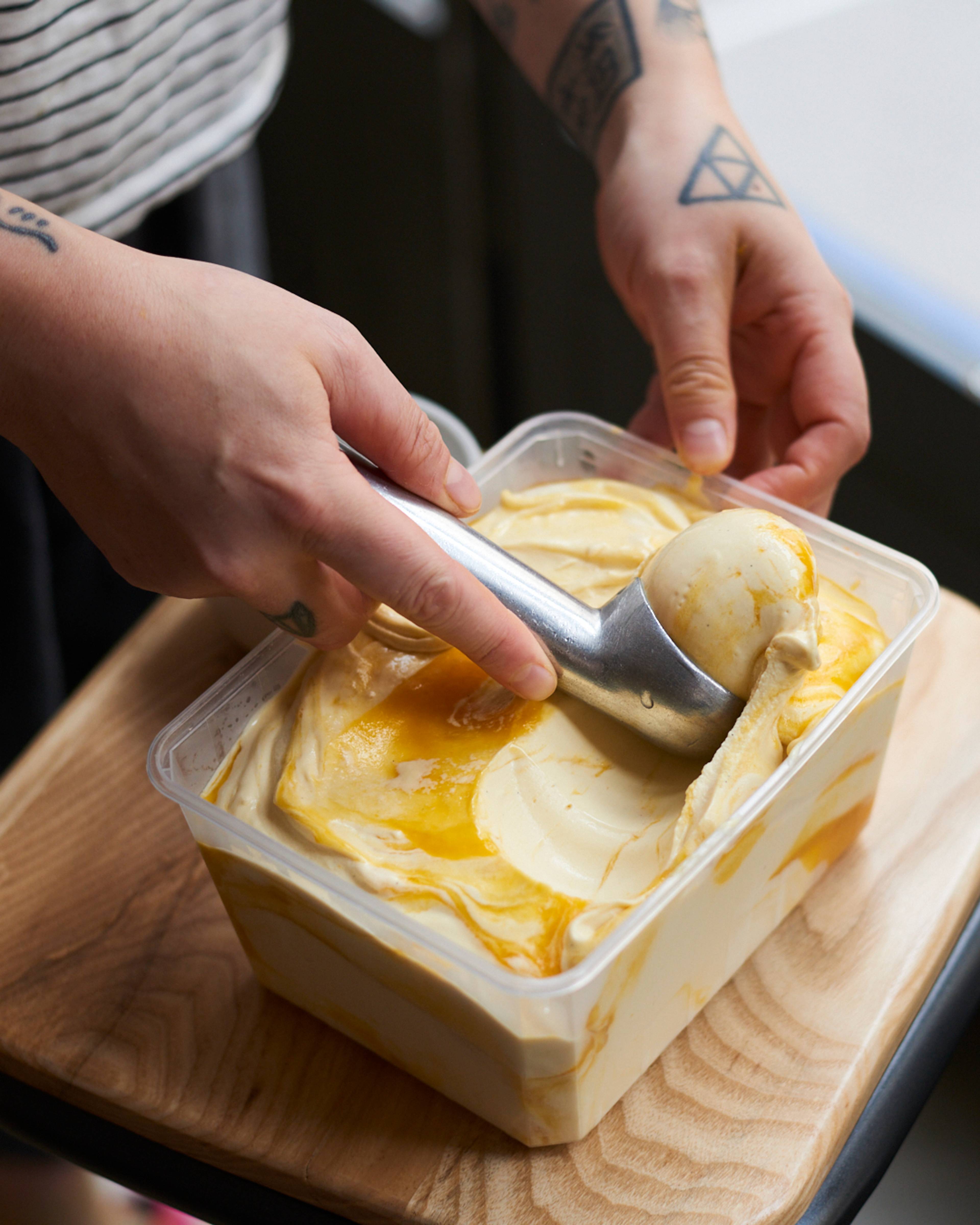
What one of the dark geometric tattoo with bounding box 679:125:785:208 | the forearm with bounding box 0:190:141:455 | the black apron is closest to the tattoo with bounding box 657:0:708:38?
the dark geometric tattoo with bounding box 679:125:785:208

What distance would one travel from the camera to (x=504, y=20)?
4.77 ft

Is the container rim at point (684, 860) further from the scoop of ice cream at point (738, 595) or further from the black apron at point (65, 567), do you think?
the black apron at point (65, 567)

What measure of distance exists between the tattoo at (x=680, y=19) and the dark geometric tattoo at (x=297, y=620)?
2.81 ft

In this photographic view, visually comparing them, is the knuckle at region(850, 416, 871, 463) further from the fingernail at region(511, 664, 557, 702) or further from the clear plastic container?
the fingernail at region(511, 664, 557, 702)

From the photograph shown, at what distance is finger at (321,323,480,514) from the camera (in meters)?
0.83

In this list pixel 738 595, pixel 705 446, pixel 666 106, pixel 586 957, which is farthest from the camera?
pixel 666 106

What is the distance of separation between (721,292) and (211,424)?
A: 61 centimetres

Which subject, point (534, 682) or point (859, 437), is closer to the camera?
point (534, 682)

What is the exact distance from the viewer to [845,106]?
194 centimetres

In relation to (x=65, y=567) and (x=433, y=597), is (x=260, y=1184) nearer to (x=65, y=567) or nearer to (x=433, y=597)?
(x=433, y=597)

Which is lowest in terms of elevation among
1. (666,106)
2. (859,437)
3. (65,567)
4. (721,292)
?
(65,567)

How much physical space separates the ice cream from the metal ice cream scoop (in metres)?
0.02

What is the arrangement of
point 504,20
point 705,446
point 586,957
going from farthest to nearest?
point 504,20 < point 705,446 < point 586,957

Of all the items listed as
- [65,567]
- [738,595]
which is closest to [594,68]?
[738,595]
